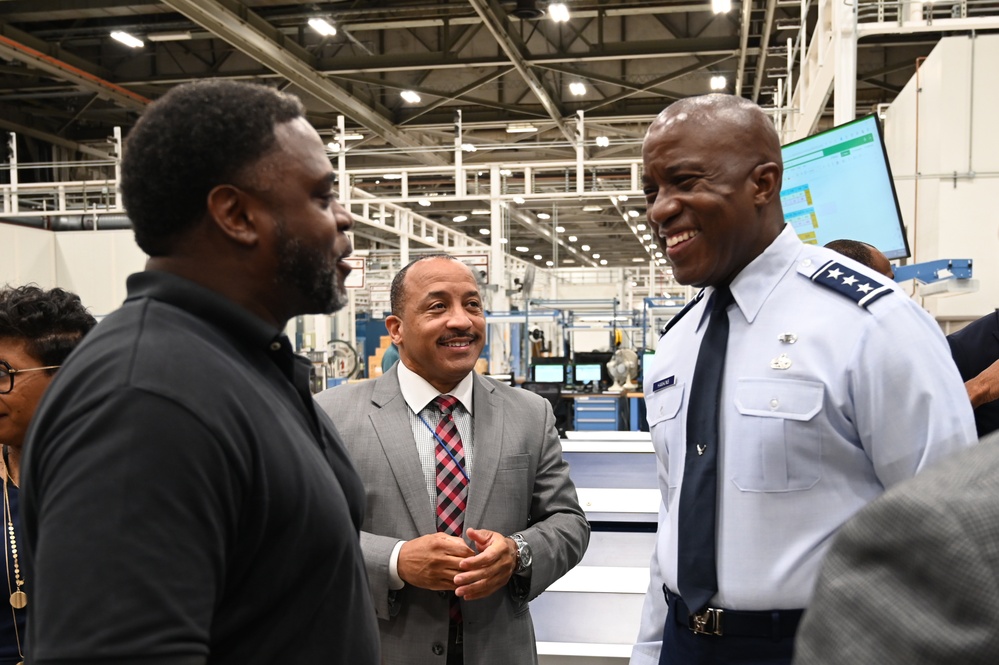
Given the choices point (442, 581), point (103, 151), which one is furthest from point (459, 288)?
point (103, 151)

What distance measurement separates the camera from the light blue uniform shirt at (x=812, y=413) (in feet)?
4.00

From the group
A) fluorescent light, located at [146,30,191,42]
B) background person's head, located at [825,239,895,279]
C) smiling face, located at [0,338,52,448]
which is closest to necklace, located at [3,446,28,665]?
smiling face, located at [0,338,52,448]

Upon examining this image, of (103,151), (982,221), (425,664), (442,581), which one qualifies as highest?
(103,151)

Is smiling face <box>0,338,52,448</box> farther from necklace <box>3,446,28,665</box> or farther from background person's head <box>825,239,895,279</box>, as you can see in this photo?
background person's head <box>825,239,895,279</box>

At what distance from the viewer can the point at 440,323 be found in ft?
6.72

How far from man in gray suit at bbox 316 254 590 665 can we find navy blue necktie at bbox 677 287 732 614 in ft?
1.60

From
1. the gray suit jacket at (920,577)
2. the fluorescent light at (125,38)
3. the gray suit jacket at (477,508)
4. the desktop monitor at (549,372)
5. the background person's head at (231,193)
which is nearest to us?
the gray suit jacket at (920,577)

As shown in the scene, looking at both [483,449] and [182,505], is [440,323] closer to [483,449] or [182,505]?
[483,449]

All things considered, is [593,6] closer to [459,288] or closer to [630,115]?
[630,115]

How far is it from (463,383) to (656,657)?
2.63ft

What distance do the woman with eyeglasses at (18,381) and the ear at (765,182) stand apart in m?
1.39

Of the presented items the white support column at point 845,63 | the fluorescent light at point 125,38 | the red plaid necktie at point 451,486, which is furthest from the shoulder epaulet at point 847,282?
the fluorescent light at point 125,38

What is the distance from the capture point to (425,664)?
178 cm

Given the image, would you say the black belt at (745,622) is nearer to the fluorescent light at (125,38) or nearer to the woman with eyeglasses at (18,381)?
the woman with eyeglasses at (18,381)
